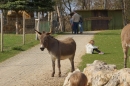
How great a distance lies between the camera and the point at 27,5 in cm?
3581

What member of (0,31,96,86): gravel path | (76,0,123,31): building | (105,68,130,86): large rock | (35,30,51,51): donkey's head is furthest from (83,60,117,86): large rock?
(76,0,123,31): building

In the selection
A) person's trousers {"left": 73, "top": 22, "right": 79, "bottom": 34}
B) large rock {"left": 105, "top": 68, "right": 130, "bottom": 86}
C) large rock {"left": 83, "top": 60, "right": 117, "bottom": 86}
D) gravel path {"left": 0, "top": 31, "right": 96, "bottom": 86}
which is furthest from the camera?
person's trousers {"left": 73, "top": 22, "right": 79, "bottom": 34}

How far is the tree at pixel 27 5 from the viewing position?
35062mm

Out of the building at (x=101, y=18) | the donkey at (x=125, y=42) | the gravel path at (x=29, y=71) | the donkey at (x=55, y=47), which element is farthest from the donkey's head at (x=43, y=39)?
the building at (x=101, y=18)

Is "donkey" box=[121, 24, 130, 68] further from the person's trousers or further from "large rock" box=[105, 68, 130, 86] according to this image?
the person's trousers

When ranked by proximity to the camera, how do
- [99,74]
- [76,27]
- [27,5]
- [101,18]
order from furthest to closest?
1. [101,18]
2. [27,5]
3. [76,27]
4. [99,74]

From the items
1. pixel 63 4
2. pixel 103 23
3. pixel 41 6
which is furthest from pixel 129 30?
pixel 63 4

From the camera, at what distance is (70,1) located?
6694 cm

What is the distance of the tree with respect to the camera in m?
35.1

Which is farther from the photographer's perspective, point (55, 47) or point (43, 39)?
point (55, 47)

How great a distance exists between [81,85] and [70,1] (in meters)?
62.4

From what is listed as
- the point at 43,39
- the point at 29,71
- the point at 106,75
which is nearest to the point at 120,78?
the point at 106,75

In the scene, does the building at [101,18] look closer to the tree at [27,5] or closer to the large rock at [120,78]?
the tree at [27,5]

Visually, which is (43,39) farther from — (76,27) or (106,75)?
(76,27)
